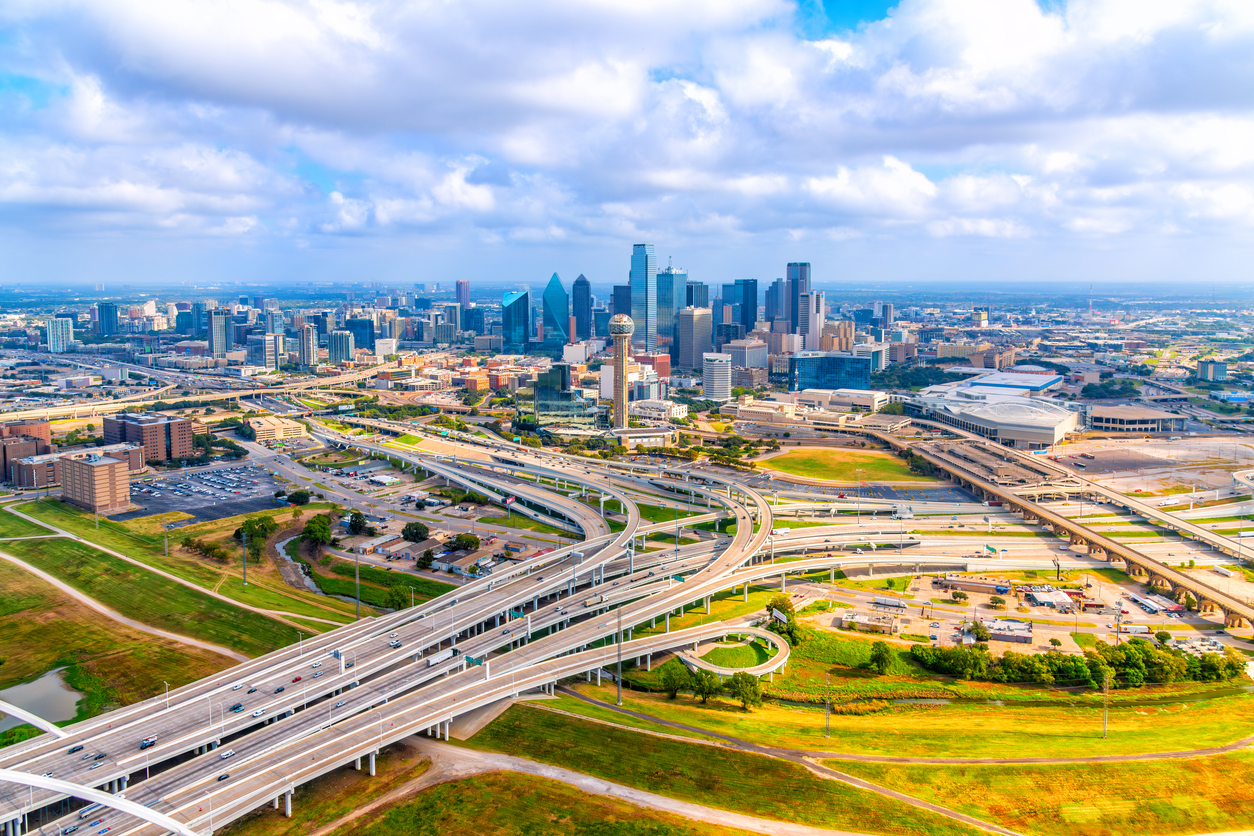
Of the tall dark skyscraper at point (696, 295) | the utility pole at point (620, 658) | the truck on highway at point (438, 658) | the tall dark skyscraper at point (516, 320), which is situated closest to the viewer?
the utility pole at point (620, 658)

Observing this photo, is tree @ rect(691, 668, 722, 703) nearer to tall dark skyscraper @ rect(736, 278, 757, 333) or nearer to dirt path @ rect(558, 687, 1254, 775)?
dirt path @ rect(558, 687, 1254, 775)

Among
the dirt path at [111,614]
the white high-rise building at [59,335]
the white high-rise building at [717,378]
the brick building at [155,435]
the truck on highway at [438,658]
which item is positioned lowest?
the dirt path at [111,614]

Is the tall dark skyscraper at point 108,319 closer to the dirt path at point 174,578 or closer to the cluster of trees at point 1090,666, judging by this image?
the dirt path at point 174,578

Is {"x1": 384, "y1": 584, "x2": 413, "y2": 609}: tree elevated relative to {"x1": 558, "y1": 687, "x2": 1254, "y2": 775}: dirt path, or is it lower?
elevated

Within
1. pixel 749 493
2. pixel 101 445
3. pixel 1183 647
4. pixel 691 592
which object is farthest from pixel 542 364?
pixel 1183 647

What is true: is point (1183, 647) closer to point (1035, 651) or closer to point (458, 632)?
point (1035, 651)

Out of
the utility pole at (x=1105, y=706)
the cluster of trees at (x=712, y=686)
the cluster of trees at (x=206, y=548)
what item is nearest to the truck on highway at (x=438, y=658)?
the cluster of trees at (x=712, y=686)

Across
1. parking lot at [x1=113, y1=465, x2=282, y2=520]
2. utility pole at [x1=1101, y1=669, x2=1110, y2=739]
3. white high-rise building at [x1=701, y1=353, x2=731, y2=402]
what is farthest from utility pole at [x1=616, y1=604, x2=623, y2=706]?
white high-rise building at [x1=701, y1=353, x2=731, y2=402]
